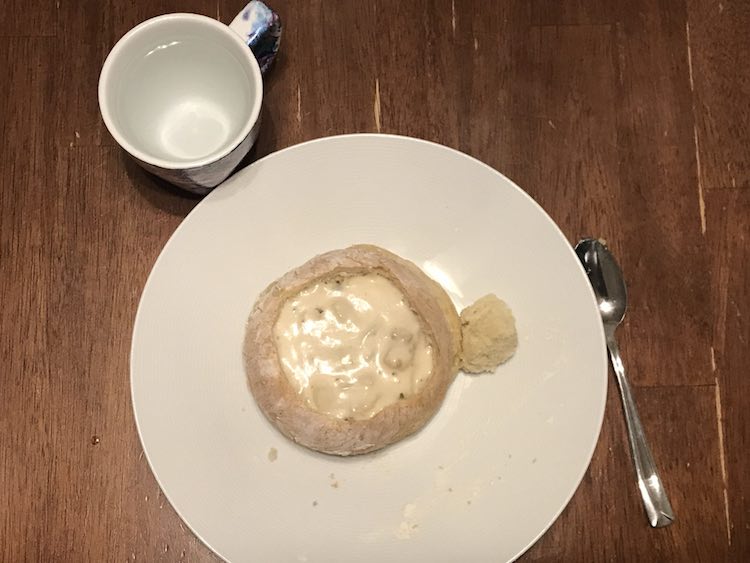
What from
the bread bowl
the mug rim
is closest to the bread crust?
the bread bowl

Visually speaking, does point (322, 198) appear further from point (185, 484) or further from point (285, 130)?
point (185, 484)

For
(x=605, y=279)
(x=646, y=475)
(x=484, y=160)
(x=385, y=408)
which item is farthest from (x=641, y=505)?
(x=484, y=160)

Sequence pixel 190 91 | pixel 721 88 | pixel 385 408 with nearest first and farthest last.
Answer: pixel 385 408 → pixel 190 91 → pixel 721 88

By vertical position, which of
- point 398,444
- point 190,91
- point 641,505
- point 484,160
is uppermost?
point 190,91

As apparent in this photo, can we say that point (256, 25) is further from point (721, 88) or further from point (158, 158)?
point (721, 88)

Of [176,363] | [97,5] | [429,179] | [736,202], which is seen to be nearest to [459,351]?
[429,179]

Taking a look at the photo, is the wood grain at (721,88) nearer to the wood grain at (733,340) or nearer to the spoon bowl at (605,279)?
the wood grain at (733,340)
